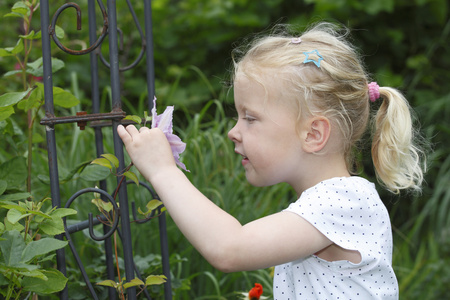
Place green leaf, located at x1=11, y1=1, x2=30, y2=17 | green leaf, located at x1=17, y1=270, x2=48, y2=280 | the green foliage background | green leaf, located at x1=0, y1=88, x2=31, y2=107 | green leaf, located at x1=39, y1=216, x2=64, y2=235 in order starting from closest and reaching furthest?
green leaf, located at x1=17, y1=270, x2=48, y2=280, green leaf, located at x1=39, y1=216, x2=64, y2=235, green leaf, located at x1=0, y1=88, x2=31, y2=107, green leaf, located at x1=11, y1=1, x2=30, y2=17, the green foliage background

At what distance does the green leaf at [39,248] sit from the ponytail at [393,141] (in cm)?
102

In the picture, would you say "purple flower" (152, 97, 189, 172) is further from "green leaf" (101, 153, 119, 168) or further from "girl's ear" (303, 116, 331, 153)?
"girl's ear" (303, 116, 331, 153)

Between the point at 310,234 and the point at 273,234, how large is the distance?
113 mm

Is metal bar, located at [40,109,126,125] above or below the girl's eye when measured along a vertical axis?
above

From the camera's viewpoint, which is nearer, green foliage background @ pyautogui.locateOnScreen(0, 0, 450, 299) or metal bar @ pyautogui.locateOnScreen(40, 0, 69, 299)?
metal bar @ pyautogui.locateOnScreen(40, 0, 69, 299)

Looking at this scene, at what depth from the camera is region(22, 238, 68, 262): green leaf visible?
1.30 m

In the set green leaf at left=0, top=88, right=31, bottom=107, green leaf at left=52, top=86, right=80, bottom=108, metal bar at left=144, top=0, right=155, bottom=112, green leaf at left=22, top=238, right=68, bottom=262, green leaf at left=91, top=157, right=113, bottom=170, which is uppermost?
metal bar at left=144, top=0, right=155, bottom=112

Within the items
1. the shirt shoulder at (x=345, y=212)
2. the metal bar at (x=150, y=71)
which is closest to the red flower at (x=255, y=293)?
the metal bar at (x=150, y=71)

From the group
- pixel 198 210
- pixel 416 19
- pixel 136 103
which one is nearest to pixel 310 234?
pixel 198 210

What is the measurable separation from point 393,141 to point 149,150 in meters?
0.79

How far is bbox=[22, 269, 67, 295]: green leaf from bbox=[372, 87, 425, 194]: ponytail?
102 centimetres

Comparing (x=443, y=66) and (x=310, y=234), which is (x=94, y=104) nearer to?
A: (x=310, y=234)

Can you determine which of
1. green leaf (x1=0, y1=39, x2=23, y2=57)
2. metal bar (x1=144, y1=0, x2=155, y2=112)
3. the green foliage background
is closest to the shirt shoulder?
metal bar (x1=144, y1=0, x2=155, y2=112)

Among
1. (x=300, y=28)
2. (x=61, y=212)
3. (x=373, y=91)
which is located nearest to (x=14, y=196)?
(x=61, y=212)
